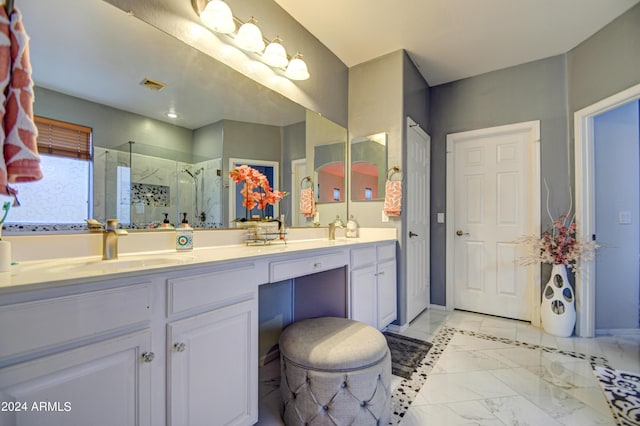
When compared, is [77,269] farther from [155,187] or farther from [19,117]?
[155,187]

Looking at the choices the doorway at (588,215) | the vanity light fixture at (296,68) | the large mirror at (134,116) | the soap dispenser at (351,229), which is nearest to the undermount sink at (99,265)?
the large mirror at (134,116)

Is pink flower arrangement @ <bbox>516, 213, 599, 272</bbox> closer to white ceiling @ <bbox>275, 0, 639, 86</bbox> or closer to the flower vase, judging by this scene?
the flower vase

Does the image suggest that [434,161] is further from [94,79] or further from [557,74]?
[94,79]

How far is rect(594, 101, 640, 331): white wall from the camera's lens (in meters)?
2.43

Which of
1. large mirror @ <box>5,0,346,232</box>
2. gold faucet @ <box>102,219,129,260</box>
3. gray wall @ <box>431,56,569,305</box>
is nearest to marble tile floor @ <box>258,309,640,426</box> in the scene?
gray wall @ <box>431,56,569,305</box>

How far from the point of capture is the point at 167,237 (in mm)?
1396

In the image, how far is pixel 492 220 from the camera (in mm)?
2939

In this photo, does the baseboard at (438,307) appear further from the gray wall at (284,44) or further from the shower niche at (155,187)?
the shower niche at (155,187)

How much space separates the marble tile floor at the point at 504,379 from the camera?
1439mm

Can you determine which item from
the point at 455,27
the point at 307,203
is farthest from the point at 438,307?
the point at 455,27

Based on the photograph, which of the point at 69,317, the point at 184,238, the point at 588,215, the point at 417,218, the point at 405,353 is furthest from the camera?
the point at 417,218

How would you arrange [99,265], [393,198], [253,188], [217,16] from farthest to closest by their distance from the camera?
[393,198] < [253,188] < [217,16] < [99,265]

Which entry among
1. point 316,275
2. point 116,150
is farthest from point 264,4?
point 316,275

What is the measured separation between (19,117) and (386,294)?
2.28 m
